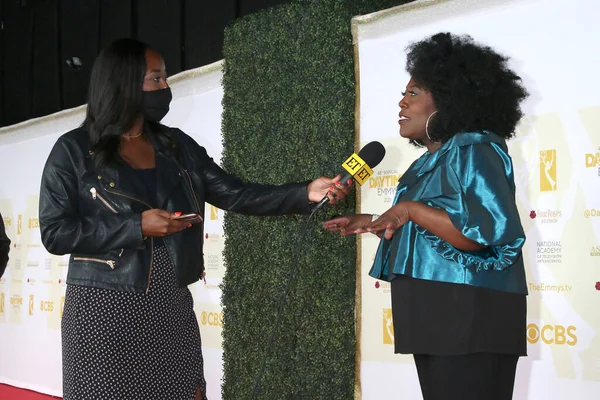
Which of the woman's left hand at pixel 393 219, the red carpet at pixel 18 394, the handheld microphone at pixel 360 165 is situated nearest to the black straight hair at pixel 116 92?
the handheld microphone at pixel 360 165

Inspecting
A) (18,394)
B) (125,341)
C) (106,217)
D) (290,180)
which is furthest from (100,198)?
(18,394)

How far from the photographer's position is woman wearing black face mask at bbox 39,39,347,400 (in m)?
2.14

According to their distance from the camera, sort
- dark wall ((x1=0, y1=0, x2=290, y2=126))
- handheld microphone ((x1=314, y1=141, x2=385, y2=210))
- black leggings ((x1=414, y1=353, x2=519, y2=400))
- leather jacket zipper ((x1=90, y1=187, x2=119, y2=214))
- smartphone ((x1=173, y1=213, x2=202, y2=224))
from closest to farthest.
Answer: black leggings ((x1=414, y1=353, x2=519, y2=400)), smartphone ((x1=173, y1=213, x2=202, y2=224)), leather jacket zipper ((x1=90, y1=187, x2=119, y2=214)), handheld microphone ((x1=314, y1=141, x2=385, y2=210)), dark wall ((x1=0, y1=0, x2=290, y2=126))

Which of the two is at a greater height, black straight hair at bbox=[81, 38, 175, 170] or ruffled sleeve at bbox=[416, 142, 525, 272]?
black straight hair at bbox=[81, 38, 175, 170]

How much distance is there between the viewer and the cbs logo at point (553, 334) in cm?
293

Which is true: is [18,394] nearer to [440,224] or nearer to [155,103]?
[155,103]

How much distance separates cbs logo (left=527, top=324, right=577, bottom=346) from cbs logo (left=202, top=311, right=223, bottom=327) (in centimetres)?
203

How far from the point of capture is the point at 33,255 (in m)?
6.33

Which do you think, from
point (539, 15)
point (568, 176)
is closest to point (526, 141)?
point (568, 176)

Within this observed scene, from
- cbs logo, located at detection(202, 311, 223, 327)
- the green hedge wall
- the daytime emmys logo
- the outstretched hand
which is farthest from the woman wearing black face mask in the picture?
cbs logo, located at detection(202, 311, 223, 327)

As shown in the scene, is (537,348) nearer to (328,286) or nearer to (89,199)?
(328,286)

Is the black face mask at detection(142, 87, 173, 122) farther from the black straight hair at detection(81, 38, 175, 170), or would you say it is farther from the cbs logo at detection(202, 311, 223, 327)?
the cbs logo at detection(202, 311, 223, 327)

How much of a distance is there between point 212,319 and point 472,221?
9.80 ft

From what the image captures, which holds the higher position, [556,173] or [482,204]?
[556,173]
